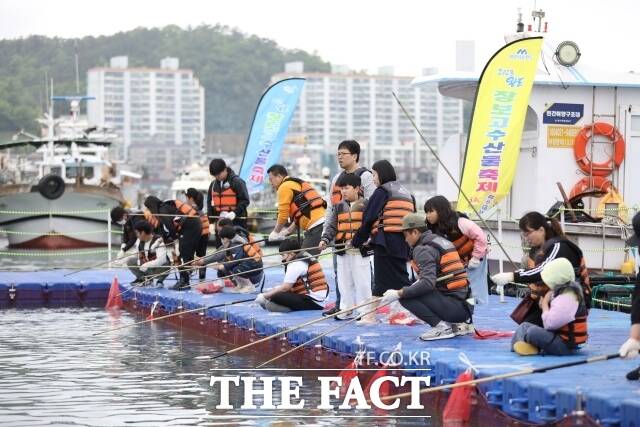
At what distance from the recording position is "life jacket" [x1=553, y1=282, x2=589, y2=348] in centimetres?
1018

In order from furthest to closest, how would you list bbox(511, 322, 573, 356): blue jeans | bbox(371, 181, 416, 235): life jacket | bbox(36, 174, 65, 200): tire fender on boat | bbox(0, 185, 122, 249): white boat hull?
1. bbox(0, 185, 122, 249): white boat hull
2. bbox(36, 174, 65, 200): tire fender on boat
3. bbox(371, 181, 416, 235): life jacket
4. bbox(511, 322, 573, 356): blue jeans

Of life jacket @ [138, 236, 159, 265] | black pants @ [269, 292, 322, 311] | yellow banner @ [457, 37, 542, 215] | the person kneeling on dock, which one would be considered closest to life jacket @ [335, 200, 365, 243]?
the person kneeling on dock

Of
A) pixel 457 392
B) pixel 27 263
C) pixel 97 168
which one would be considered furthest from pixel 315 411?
pixel 97 168

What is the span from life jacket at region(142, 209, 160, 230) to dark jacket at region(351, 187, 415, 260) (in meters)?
6.71

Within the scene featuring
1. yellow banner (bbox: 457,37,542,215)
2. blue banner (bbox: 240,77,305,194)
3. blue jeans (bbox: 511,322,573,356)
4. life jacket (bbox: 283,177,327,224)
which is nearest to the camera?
blue jeans (bbox: 511,322,573,356)

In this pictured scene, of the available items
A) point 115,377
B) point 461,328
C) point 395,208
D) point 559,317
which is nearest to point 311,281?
point 395,208

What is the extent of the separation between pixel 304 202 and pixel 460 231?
104 inches

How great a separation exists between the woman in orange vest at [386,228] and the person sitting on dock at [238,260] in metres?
3.83

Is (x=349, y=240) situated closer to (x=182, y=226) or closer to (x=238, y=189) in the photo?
(x=238, y=189)

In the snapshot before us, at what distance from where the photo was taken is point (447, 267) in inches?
454

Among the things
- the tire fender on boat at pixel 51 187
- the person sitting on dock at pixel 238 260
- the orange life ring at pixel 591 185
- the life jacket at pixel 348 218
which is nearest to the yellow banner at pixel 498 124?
the person sitting on dock at pixel 238 260

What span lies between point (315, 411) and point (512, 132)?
325 inches

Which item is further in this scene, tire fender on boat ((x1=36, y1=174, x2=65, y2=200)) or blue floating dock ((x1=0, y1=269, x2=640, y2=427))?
tire fender on boat ((x1=36, y1=174, x2=65, y2=200))

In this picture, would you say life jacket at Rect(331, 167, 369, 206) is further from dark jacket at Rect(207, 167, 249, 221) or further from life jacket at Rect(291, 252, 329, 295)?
dark jacket at Rect(207, 167, 249, 221)
